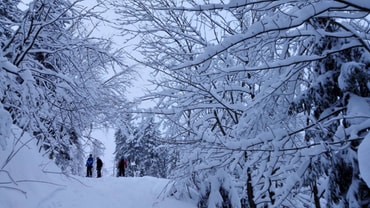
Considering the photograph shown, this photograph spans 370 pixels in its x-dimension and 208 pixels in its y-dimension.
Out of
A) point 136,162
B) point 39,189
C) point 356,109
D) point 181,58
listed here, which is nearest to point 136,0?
point 181,58

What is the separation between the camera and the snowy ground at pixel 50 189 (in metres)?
5.27

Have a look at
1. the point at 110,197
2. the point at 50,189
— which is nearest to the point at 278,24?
the point at 50,189

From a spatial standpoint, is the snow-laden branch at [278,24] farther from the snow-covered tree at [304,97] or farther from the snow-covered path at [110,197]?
the snow-covered path at [110,197]

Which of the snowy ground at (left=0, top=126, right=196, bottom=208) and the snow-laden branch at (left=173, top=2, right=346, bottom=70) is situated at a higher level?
the snow-laden branch at (left=173, top=2, right=346, bottom=70)

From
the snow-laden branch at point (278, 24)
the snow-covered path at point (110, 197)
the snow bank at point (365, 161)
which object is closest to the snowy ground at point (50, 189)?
the snow-covered path at point (110, 197)

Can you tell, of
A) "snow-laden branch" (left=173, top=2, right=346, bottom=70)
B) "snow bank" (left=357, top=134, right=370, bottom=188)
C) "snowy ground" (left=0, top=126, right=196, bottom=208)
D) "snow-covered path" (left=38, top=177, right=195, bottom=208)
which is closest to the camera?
"snow bank" (left=357, top=134, right=370, bottom=188)

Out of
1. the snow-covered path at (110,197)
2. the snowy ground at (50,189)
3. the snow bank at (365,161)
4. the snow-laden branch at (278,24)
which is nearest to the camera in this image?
the snow bank at (365,161)

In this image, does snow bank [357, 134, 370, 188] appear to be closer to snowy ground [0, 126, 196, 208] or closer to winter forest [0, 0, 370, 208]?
winter forest [0, 0, 370, 208]

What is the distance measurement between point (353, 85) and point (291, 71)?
0.75m

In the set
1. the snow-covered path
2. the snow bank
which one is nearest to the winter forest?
the snow bank

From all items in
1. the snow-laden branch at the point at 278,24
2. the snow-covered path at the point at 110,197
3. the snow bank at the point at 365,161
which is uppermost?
the snow-laden branch at the point at 278,24

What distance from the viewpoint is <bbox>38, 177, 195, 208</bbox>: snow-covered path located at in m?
7.19

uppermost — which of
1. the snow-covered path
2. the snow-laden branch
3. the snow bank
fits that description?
the snow-laden branch

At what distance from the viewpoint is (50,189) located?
7008 mm
